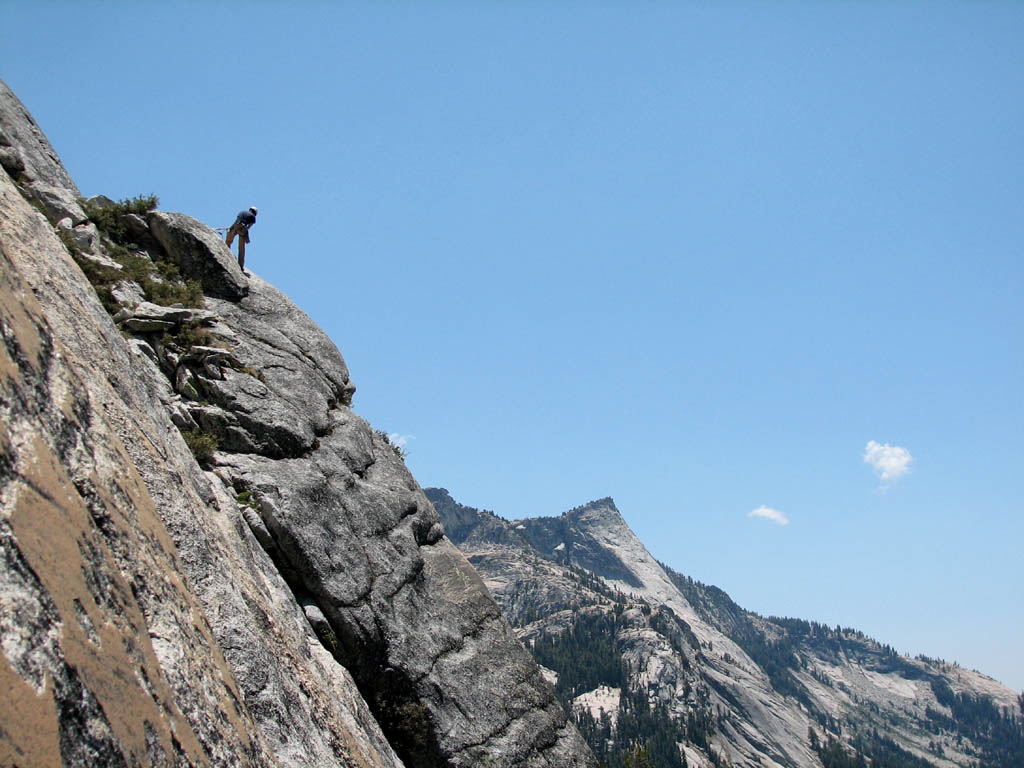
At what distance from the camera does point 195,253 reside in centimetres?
2598

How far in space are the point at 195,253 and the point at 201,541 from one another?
60.0ft

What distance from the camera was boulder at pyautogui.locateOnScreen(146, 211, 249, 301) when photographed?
1021 inches

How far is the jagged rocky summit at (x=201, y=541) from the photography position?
492 centimetres

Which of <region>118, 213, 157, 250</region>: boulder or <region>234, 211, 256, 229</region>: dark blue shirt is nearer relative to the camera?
<region>118, 213, 157, 250</region>: boulder

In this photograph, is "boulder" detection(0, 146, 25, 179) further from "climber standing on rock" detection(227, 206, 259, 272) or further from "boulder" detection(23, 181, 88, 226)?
"climber standing on rock" detection(227, 206, 259, 272)

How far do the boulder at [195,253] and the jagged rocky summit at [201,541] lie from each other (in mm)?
90

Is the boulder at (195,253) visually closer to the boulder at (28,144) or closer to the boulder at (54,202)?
the boulder at (54,202)

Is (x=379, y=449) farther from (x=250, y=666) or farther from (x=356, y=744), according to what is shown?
(x=250, y=666)

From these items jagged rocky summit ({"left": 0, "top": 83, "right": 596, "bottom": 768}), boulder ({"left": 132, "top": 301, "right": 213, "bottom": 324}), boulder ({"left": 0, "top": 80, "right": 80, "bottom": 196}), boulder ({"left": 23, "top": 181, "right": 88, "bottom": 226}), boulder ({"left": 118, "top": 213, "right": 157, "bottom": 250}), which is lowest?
jagged rocky summit ({"left": 0, "top": 83, "right": 596, "bottom": 768})

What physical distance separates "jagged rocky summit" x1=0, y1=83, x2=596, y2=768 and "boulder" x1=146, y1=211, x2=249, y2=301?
9cm

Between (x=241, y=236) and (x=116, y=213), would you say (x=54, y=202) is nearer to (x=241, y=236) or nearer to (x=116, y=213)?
(x=116, y=213)

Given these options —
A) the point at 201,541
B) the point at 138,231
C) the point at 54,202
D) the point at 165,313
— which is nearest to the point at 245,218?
the point at 138,231

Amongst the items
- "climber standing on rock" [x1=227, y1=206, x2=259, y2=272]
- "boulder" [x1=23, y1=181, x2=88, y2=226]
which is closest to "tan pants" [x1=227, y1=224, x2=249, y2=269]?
"climber standing on rock" [x1=227, y1=206, x2=259, y2=272]

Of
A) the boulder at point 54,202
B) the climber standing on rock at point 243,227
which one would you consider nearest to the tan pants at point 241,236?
the climber standing on rock at point 243,227
